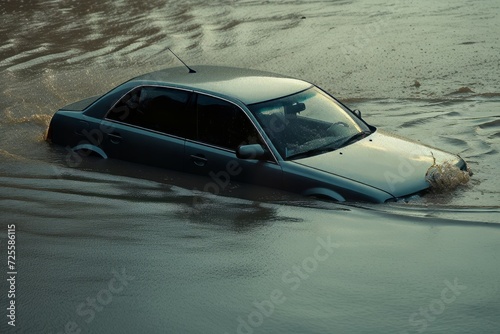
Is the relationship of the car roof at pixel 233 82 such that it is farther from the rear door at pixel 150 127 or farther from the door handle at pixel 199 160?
the door handle at pixel 199 160

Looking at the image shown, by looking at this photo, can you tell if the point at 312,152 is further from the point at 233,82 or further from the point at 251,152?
the point at 233,82

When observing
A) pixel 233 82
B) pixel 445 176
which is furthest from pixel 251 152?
pixel 445 176

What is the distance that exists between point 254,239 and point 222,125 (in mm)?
2401

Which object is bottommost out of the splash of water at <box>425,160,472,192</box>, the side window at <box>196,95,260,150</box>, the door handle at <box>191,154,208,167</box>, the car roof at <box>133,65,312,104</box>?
the splash of water at <box>425,160,472,192</box>

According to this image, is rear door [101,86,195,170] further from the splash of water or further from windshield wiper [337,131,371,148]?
the splash of water

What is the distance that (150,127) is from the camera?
9102 mm

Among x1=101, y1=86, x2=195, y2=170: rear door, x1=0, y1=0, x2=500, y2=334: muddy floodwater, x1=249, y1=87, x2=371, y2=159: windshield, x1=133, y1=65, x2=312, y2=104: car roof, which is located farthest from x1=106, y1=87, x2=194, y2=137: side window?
x1=249, y1=87, x2=371, y2=159: windshield

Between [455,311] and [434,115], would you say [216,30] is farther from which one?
[455,311]

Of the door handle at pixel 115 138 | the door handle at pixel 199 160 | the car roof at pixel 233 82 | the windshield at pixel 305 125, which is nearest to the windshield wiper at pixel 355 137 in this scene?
the windshield at pixel 305 125

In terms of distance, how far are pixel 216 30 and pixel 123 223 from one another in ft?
35.2

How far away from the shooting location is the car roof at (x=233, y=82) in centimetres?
867

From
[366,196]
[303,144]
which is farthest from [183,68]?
[366,196]

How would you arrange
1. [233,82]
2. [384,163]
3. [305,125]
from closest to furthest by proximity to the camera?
[384,163] → [305,125] → [233,82]

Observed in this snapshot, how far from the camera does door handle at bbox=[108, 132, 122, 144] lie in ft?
30.5
